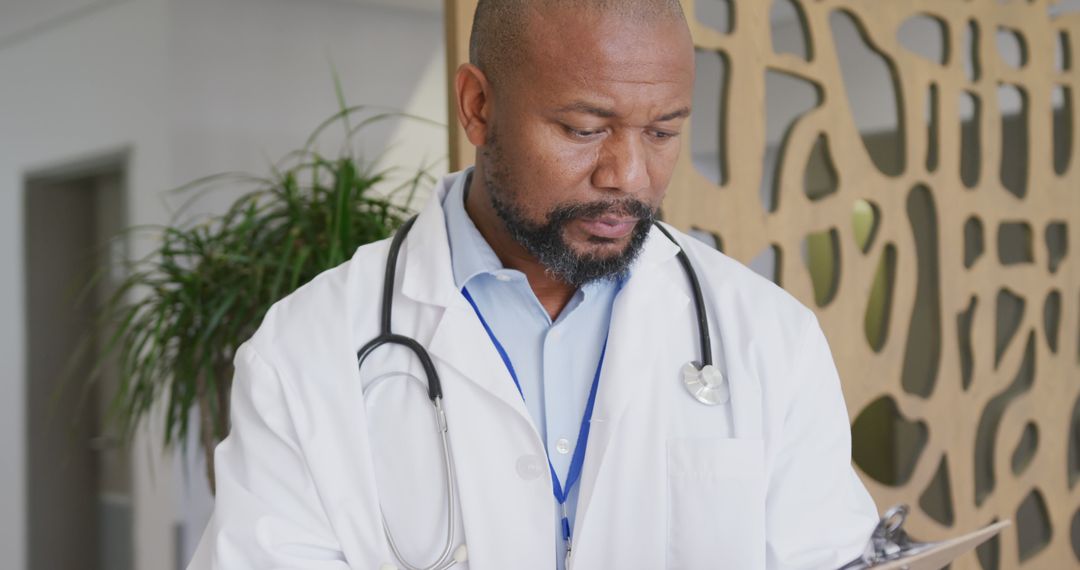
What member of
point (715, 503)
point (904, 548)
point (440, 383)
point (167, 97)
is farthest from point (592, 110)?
point (167, 97)

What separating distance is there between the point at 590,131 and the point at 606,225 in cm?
10

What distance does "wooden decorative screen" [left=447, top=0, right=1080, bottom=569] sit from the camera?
6.94ft

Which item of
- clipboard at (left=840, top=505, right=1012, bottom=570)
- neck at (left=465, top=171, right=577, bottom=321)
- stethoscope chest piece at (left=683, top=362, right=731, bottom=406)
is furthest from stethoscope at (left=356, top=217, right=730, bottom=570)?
clipboard at (left=840, top=505, right=1012, bottom=570)

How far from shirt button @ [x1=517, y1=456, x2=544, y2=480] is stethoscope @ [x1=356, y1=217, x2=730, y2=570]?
71 millimetres

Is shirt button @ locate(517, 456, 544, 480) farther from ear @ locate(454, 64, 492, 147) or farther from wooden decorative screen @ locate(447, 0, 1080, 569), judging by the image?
wooden decorative screen @ locate(447, 0, 1080, 569)

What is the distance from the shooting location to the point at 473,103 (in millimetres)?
1278

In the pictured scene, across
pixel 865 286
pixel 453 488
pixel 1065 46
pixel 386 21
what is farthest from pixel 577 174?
pixel 386 21

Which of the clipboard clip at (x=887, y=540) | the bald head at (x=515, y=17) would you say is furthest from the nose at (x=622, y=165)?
the clipboard clip at (x=887, y=540)

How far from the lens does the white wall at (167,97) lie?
379 cm

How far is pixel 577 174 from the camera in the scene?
1.18 m

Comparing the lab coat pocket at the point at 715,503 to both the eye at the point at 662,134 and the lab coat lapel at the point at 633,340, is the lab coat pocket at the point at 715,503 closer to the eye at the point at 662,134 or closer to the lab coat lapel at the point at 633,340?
the lab coat lapel at the point at 633,340

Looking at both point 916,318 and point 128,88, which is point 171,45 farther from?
point 916,318

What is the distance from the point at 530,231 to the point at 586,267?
2.8 inches

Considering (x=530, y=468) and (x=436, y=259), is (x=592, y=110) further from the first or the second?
(x=530, y=468)
